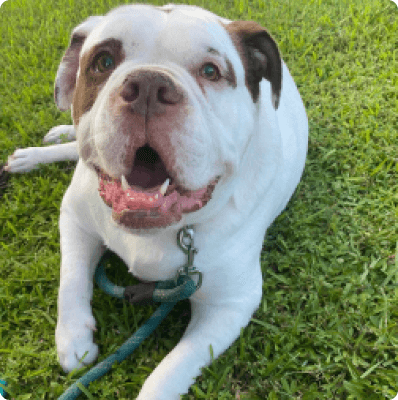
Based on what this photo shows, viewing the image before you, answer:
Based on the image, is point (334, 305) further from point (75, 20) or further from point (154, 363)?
point (75, 20)

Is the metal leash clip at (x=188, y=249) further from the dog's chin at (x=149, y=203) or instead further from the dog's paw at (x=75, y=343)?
the dog's paw at (x=75, y=343)

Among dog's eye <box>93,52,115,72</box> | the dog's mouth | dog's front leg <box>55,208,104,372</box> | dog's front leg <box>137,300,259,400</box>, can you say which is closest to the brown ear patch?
dog's eye <box>93,52,115,72</box>

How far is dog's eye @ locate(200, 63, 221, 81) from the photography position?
5.32ft

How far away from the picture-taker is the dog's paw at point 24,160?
3.01 m

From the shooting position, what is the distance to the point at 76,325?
2.01 metres

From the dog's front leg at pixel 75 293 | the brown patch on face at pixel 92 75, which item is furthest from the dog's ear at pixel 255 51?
the dog's front leg at pixel 75 293

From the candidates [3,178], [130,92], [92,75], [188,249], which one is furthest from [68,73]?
[3,178]

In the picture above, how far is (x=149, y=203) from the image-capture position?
1562 millimetres

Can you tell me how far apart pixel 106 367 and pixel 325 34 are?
13.0ft

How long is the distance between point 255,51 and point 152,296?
1.26 m

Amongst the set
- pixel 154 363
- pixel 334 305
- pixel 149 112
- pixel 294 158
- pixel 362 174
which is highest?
pixel 149 112

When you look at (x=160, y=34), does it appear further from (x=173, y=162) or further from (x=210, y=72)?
(x=173, y=162)

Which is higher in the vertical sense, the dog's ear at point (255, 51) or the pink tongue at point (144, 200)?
the dog's ear at point (255, 51)

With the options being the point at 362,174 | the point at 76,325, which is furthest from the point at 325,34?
the point at 76,325
